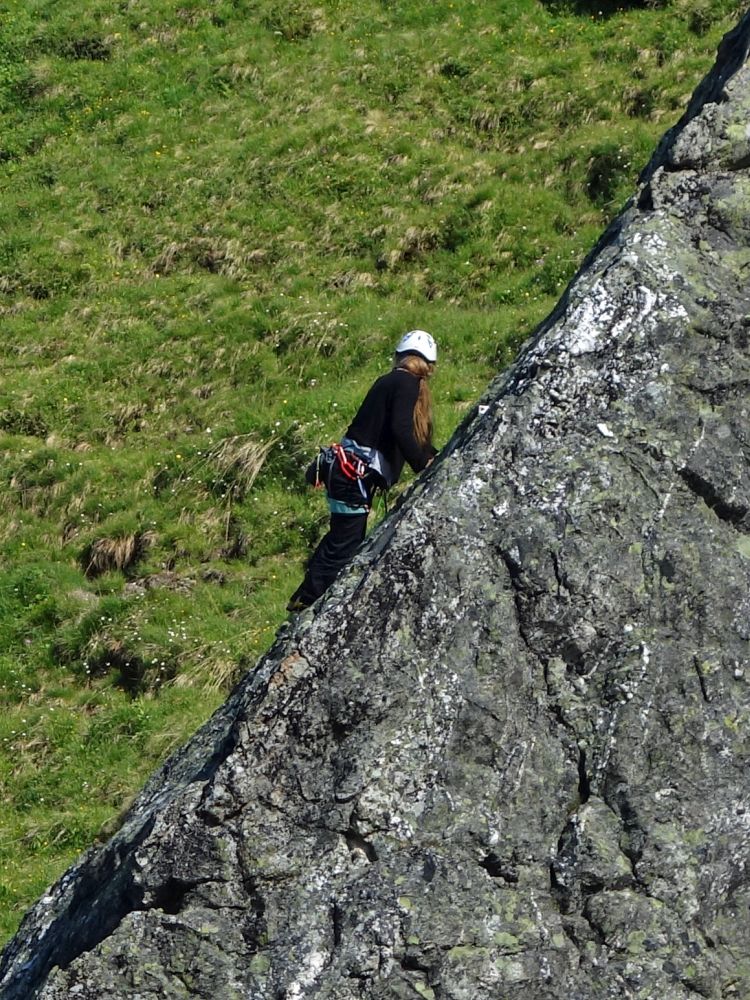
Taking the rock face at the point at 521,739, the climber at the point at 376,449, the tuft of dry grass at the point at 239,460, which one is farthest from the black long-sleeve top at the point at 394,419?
the tuft of dry grass at the point at 239,460

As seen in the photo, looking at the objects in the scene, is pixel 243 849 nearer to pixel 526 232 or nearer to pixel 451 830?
pixel 451 830

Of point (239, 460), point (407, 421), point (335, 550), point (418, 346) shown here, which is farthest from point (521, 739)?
point (239, 460)

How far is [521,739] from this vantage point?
18.5 ft

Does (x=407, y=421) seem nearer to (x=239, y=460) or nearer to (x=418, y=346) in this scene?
(x=418, y=346)

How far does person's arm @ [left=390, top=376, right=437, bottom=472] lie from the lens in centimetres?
1000

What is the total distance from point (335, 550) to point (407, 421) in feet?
5.09

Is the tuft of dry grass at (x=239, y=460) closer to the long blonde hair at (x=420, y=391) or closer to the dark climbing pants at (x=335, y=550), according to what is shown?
the dark climbing pants at (x=335, y=550)

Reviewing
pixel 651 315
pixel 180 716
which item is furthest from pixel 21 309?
pixel 651 315

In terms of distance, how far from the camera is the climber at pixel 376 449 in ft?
33.0

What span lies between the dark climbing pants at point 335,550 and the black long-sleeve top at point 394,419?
0.80 meters

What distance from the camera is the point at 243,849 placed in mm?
5477

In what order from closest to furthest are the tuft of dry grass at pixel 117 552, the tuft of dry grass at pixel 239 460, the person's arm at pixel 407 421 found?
the person's arm at pixel 407 421, the tuft of dry grass at pixel 117 552, the tuft of dry grass at pixel 239 460

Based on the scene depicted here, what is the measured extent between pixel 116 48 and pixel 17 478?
45.6 ft

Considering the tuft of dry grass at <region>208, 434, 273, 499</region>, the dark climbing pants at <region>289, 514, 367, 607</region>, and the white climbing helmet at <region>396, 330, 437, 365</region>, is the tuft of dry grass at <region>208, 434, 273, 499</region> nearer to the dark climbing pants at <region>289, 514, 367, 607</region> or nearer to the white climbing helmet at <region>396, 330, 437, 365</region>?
the dark climbing pants at <region>289, 514, 367, 607</region>
